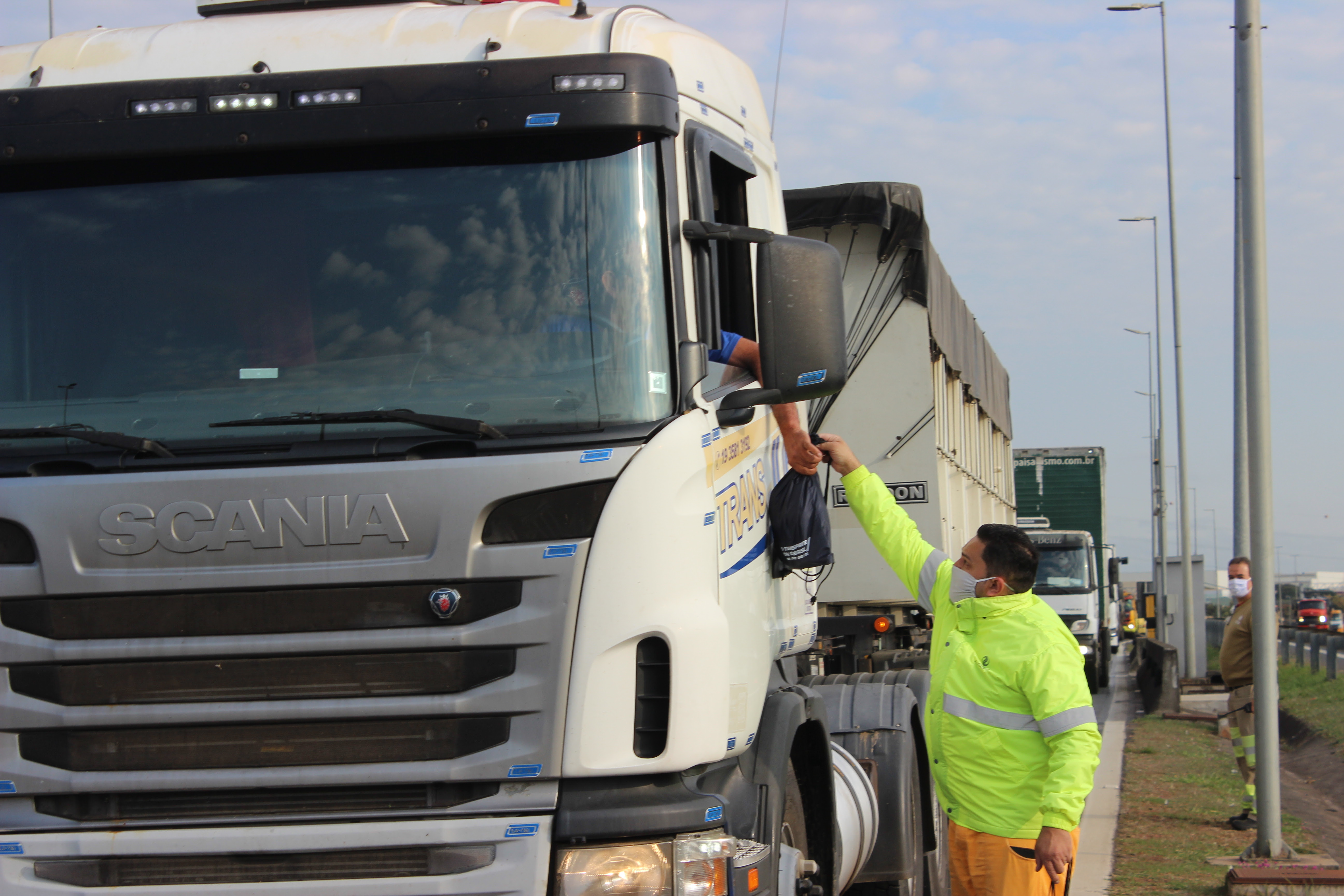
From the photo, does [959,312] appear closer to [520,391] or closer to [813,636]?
[813,636]

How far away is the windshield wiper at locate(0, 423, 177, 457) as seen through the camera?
142 inches

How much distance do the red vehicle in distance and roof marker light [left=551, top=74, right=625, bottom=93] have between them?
36303mm

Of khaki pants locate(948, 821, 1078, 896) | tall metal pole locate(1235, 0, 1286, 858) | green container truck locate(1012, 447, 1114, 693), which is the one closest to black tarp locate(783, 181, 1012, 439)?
tall metal pole locate(1235, 0, 1286, 858)

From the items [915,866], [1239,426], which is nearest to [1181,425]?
[1239,426]

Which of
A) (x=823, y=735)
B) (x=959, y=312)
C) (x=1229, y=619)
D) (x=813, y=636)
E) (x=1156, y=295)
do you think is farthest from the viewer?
(x=1156, y=295)

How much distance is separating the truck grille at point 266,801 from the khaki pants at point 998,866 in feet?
7.10

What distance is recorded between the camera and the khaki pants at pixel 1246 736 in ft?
34.3

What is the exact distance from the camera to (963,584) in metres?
5.15

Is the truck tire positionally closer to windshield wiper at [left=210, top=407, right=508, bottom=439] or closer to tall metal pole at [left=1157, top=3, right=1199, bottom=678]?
windshield wiper at [left=210, top=407, right=508, bottom=439]

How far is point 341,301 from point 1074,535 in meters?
23.2

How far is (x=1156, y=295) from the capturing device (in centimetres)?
3412

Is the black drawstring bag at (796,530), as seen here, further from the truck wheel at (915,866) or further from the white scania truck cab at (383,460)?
the truck wheel at (915,866)

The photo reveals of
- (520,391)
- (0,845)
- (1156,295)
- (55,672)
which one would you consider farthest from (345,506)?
(1156,295)

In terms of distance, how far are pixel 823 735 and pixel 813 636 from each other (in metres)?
0.79
